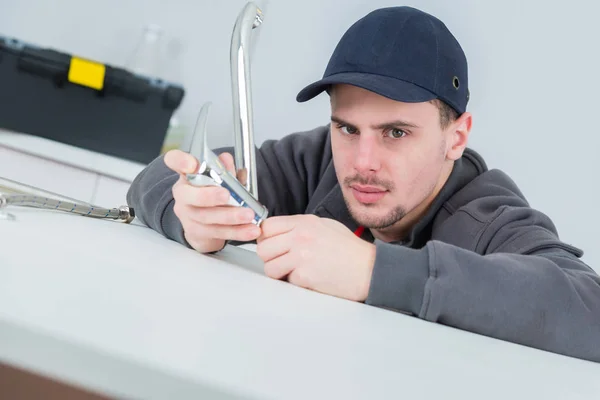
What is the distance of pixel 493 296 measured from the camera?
786 millimetres

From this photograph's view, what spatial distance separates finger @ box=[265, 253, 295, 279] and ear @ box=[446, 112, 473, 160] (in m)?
0.59

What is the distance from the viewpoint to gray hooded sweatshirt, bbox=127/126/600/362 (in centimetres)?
77

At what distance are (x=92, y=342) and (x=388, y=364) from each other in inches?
7.8

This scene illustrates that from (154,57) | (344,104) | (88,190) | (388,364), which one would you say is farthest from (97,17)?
(388,364)

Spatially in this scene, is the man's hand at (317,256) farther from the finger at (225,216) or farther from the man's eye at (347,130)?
the man's eye at (347,130)

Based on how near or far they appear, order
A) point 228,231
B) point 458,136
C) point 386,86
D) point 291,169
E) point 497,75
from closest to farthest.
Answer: point 228,231 < point 386,86 < point 458,136 < point 291,169 < point 497,75

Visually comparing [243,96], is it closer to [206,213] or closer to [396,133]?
[206,213]

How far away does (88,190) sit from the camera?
2.28m

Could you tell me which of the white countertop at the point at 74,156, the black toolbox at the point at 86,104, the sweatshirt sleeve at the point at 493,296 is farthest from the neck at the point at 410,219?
the black toolbox at the point at 86,104

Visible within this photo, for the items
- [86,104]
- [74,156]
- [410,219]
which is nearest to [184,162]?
[410,219]

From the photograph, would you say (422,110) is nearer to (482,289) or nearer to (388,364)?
(482,289)

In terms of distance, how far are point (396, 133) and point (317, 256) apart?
17.4 inches

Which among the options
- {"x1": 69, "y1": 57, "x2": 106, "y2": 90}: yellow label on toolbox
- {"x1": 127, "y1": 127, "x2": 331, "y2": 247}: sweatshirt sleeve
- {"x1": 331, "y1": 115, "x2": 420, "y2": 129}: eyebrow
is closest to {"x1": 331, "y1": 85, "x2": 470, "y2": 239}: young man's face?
{"x1": 331, "y1": 115, "x2": 420, "y2": 129}: eyebrow

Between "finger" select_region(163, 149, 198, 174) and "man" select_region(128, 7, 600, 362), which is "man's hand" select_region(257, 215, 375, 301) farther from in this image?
"finger" select_region(163, 149, 198, 174)
